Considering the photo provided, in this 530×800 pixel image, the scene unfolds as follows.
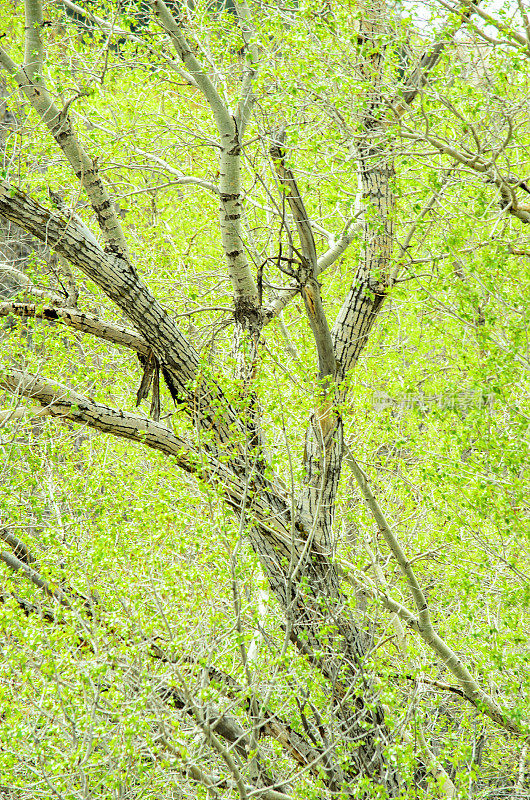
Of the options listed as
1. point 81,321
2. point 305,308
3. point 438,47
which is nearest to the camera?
point 438,47

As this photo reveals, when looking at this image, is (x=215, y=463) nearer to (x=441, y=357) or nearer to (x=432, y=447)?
(x=432, y=447)

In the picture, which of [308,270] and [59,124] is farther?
[308,270]

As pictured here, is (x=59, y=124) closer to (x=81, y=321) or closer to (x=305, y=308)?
(x=81, y=321)

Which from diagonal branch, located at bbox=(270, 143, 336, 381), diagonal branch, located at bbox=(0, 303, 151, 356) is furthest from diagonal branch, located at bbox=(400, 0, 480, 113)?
diagonal branch, located at bbox=(0, 303, 151, 356)

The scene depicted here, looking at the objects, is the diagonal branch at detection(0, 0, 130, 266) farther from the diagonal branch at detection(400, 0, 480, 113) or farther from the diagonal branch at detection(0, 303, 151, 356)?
the diagonal branch at detection(400, 0, 480, 113)

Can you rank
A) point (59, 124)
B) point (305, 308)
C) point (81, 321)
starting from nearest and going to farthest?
point (59, 124)
point (81, 321)
point (305, 308)

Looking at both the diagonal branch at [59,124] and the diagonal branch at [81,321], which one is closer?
the diagonal branch at [59,124]

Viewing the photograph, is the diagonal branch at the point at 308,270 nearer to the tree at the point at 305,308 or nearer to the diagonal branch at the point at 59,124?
the tree at the point at 305,308

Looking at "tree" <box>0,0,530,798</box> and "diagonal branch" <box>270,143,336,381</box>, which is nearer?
"tree" <box>0,0,530,798</box>

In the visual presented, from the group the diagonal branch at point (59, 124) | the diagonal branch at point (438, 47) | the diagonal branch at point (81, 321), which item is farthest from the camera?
the diagonal branch at point (81, 321)

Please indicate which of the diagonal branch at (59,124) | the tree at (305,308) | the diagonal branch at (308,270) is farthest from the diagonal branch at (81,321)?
the diagonal branch at (308,270)

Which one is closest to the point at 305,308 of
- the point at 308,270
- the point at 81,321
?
the point at 308,270

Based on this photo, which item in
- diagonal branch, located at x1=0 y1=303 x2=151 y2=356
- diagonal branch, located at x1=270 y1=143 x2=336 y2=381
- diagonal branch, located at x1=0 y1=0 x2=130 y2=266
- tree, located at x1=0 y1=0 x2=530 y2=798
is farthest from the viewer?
diagonal branch, located at x1=0 y1=303 x2=151 y2=356

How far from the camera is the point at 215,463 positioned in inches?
220
